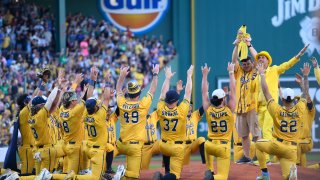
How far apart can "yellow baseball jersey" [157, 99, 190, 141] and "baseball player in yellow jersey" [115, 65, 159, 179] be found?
0.34 meters

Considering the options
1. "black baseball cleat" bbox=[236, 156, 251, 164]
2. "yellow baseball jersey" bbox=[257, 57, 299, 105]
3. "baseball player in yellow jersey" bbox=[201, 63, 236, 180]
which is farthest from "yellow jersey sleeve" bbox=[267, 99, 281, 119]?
"black baseball cleat" bbox=[236, 156, 251, 164]

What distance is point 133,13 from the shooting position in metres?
29.9

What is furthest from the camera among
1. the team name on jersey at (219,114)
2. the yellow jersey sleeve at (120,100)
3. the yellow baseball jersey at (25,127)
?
the yellow baseball jersey at (25,127)

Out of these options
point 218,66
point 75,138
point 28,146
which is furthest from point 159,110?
point 218,66

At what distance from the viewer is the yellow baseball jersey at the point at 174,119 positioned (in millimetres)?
14484

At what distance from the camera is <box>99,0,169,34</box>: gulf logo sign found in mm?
29734

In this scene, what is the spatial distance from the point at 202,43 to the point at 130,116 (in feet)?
40.1

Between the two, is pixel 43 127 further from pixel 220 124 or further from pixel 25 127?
pixel 220 124

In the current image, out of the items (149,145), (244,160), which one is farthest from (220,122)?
(149,145)

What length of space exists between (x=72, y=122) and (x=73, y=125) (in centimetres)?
8

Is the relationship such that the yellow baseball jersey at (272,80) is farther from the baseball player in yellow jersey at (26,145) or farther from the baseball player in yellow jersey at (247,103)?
the baseball player in yellow jersey at (26,145)

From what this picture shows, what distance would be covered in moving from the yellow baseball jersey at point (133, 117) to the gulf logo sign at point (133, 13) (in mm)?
15338

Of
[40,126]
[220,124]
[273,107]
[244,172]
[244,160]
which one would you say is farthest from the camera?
[244,160]

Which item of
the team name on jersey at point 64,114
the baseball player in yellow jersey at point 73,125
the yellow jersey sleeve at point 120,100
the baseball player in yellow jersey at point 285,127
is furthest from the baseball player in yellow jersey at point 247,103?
the team name on jersey at point 64,114
